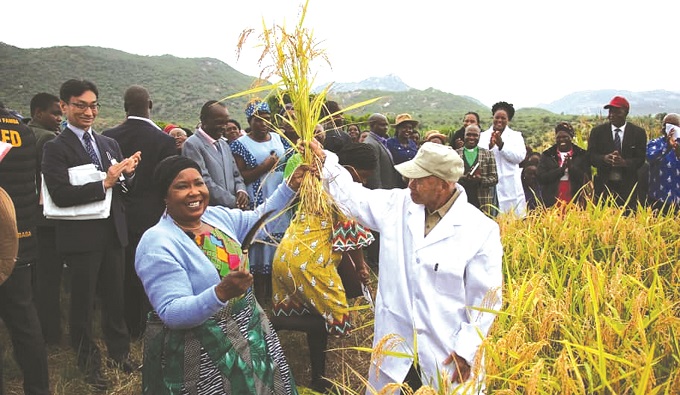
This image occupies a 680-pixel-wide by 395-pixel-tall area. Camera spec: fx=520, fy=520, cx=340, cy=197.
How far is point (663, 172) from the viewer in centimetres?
694

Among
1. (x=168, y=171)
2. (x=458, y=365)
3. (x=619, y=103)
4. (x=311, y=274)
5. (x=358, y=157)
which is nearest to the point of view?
(x=168, y=171)

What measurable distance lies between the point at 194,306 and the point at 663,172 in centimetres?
693

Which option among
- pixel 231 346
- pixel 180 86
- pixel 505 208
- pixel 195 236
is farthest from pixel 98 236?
pixel 180 86

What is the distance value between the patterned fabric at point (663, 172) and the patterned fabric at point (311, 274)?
527 cm

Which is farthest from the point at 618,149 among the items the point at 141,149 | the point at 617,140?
the point at 141,149

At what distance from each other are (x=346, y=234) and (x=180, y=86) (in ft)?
238

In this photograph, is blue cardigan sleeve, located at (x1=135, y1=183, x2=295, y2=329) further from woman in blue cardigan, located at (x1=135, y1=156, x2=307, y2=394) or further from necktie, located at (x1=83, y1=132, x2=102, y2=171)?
necktie, located at (x1=83, y1=132, x2=102, y2=171)

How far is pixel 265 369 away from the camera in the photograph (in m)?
2.44

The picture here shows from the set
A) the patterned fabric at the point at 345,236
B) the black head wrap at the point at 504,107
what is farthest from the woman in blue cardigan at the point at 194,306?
the black head wrap at the point at 504,107

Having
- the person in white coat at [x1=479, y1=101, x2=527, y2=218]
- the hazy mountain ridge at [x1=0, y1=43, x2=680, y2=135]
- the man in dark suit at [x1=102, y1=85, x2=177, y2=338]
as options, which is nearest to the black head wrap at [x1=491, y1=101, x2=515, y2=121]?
the person in white coat at [x1=479, y1=101, x2=527, y2=218]

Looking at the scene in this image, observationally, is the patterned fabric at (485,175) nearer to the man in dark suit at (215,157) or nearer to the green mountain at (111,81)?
the man in dark suit at (215,157)

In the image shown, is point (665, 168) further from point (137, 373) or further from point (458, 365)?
point (137, 373)

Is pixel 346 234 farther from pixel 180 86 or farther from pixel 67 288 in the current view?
pixel 180 86

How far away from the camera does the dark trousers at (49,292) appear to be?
437cm
